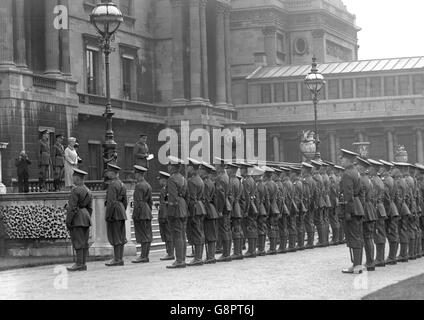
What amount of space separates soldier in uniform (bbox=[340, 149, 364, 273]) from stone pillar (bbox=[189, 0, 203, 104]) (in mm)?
37513

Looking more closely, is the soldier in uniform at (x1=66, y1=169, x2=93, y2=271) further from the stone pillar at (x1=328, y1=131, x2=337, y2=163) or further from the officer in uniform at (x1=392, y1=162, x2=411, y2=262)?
the stone pillar at (x1=328, y1=131, x2=337, y2=163)

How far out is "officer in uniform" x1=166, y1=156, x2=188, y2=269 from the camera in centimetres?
2266

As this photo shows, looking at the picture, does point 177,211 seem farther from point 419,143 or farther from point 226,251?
point 419,143

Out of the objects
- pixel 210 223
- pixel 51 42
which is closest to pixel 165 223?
pixel 210 223

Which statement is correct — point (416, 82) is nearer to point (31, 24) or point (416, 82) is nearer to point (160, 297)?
point (31, 24)

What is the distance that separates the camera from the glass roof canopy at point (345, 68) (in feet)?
216

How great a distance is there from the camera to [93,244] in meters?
27.6

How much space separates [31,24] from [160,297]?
30.0 meters

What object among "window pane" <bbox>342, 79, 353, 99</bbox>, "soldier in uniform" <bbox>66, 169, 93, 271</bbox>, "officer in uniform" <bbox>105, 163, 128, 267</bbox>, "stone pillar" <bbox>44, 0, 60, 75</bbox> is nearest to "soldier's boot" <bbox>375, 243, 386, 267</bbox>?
"officer in uniform" <bbox>105, 163, 128, 267</bbox>

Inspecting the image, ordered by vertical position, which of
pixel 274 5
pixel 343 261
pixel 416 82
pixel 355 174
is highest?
pixel 274 5

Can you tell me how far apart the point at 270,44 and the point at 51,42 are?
107 feet

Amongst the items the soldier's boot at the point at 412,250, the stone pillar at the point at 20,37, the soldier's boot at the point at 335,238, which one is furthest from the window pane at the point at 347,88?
the soldier's boot at the point at 412,250

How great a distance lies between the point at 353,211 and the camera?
67.3 feet
